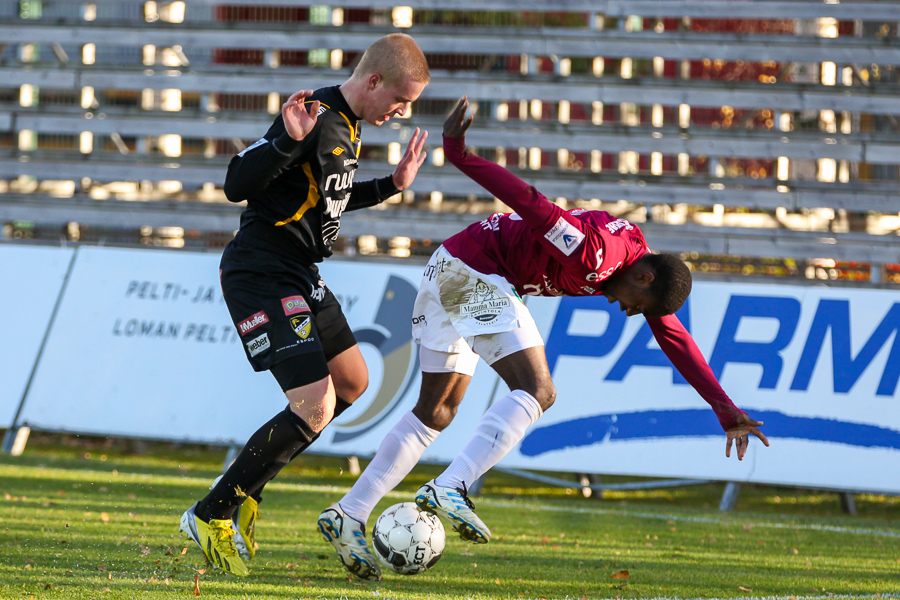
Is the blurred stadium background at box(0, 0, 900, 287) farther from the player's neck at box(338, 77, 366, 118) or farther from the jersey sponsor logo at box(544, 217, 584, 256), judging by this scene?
the jersey sponsor logo at box(544, 217, 584, 256)

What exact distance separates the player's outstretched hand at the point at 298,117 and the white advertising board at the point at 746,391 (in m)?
4.37

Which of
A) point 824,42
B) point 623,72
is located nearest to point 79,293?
point 623,72

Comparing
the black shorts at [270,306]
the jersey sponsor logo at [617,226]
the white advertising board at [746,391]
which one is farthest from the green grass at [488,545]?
the jersey sponsor logo at [617,226]

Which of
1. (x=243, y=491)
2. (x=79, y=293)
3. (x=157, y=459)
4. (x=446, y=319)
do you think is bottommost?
(x=157, y=459)

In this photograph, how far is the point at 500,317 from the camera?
4.12 m

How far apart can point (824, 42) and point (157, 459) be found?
9457 millimetres

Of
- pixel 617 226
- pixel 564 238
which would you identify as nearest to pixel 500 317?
pixel 564 238

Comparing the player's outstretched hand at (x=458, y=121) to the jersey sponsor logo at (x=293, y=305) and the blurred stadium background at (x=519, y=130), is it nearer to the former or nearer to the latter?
the jersey sponsor logo at (x=293, y=305)

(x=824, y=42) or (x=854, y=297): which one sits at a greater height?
(x=824, y=42)

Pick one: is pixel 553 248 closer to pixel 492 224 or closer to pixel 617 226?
pixel 617 226

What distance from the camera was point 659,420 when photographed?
7.53 m

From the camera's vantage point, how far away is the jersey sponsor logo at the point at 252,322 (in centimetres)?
390

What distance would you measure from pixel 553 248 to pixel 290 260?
1099mm

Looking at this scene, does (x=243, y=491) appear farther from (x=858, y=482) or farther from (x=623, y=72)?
(x=623, y=72)
